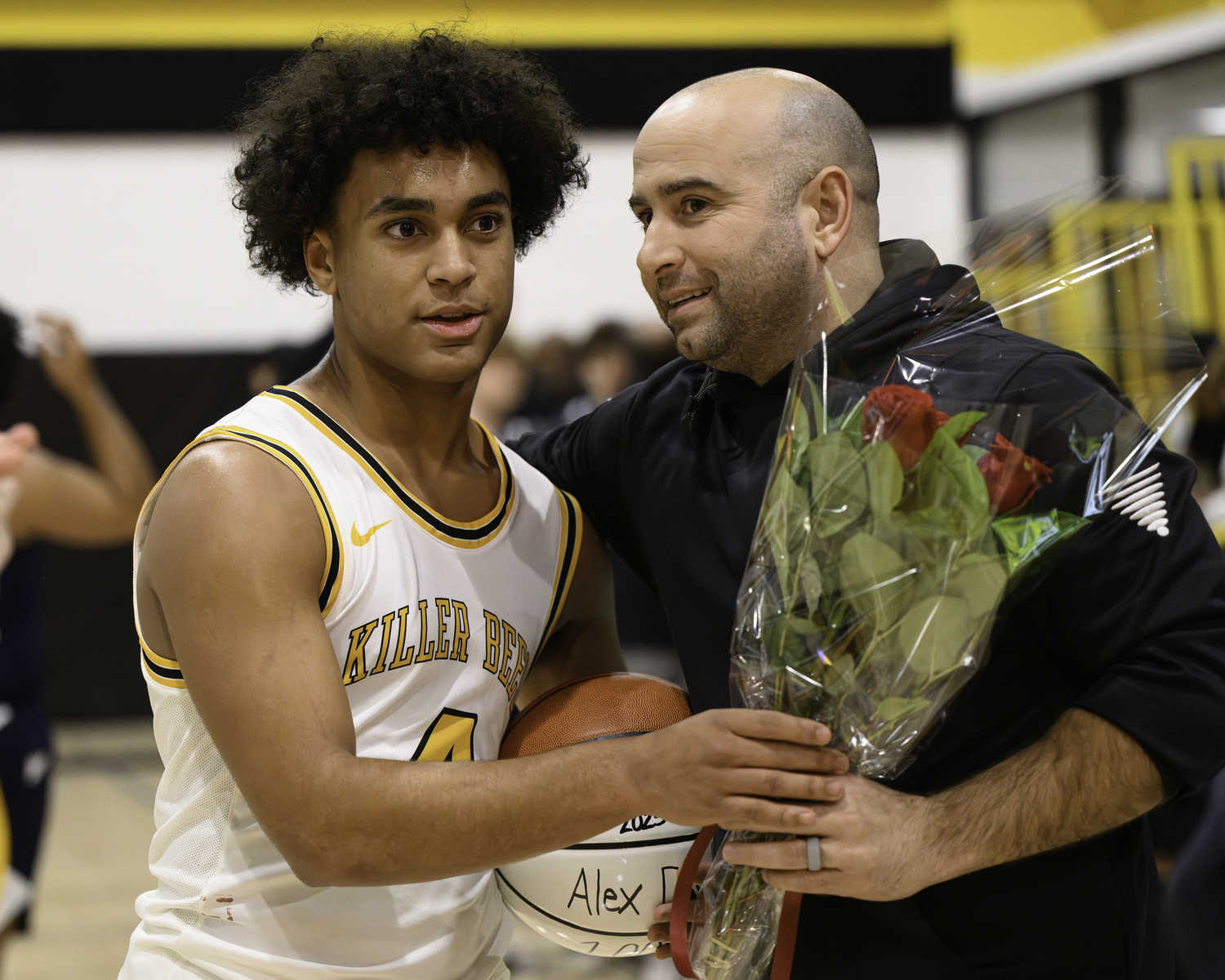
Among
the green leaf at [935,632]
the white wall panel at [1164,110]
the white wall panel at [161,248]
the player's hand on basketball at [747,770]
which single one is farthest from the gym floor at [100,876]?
the white wall panel at [1164,110]

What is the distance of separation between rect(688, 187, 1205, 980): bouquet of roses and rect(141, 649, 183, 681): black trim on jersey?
787 millimetres

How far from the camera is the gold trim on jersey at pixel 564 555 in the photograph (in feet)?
6.85

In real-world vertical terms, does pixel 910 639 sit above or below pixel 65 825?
above

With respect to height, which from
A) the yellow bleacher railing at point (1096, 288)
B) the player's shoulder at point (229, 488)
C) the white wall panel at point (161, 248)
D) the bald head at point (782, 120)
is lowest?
the player's shoulder at point (229, 488)

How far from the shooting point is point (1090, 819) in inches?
60.7

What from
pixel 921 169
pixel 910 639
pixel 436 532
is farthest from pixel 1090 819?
pixel 921 169

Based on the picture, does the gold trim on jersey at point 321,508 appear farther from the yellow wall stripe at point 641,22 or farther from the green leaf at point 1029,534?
the yellow wall stripe at point 641,22

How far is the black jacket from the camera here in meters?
1.51

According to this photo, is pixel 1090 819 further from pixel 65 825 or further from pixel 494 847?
pixel 65 825

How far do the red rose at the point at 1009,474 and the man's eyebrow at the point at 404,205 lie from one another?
34.9 inches

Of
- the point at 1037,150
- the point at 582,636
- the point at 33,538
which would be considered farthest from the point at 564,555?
the point at 1037,150

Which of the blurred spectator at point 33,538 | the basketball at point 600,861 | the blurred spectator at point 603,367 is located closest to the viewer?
the basketball at point 600,861

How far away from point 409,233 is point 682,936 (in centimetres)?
107

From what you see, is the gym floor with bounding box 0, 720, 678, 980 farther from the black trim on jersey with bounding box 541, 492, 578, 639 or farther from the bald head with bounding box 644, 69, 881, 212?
the bald head with bounding box 644, 69, 881, 212
